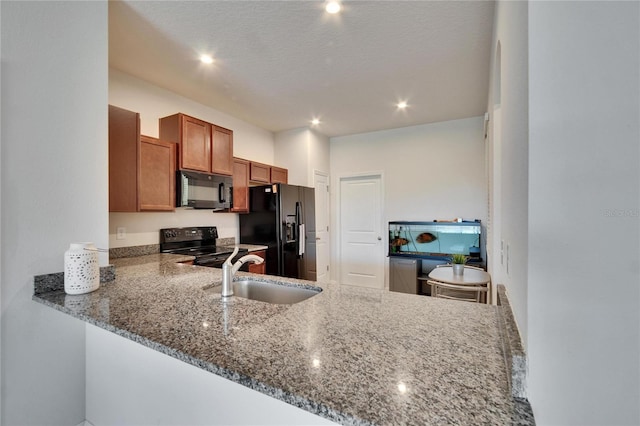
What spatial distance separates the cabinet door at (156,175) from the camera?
2.49 meters

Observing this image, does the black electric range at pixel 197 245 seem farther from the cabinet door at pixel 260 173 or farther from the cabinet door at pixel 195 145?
the cabinet door at pixel 260 173

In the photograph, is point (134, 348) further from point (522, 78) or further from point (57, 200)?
point (522, 78)

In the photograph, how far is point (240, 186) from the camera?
3.71 meters

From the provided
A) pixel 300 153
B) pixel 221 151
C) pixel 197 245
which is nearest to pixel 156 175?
pixel 221 151

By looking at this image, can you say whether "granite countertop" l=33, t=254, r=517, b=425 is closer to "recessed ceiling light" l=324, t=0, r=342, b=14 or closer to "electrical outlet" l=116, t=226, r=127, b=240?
"electrical outlet" l=116, t=226, r=127, b=240

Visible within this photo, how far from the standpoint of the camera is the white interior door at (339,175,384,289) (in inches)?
187

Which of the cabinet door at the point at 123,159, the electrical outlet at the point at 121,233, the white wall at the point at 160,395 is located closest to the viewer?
the white wall at the point at 160,395

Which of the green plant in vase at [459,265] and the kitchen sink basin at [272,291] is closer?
the kitchen sink basin at [272,291]

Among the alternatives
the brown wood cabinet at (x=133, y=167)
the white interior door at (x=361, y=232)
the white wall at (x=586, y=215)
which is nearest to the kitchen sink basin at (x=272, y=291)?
the white wall at (x=586, y=215)

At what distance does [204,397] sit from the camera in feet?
3.25

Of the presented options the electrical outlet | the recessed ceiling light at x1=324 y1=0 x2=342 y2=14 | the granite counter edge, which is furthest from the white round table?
the electrical outlet

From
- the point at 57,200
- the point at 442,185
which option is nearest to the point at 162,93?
the point at 57,200

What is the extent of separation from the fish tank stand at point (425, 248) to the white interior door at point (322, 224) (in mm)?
1165

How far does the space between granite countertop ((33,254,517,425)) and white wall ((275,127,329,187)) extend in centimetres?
325
